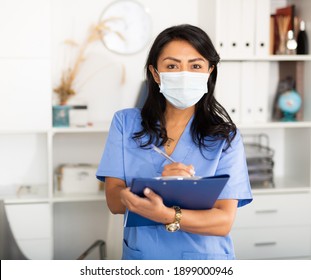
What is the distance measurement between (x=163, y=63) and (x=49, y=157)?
122 cm

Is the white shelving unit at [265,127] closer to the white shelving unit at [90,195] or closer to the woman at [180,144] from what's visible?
the white shelving unit at [90,195]

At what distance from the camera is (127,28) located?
116 inches

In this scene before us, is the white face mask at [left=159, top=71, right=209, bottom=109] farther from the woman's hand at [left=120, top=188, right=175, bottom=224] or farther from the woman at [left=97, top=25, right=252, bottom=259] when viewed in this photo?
the woman's hand at [left=120, top=188, right=175, bottom=224]

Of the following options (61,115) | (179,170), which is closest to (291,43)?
(61,115)

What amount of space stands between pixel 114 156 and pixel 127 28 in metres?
1.47

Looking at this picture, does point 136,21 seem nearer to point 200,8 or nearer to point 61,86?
point 200,8

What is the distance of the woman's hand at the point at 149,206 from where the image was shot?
139cm

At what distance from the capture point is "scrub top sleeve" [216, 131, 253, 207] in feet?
5.28

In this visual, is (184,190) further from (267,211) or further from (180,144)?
(267,211)

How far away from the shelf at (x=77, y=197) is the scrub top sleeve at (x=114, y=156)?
107cm

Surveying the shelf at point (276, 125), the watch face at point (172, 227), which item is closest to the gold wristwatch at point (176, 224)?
the watch face at point (172, 227)

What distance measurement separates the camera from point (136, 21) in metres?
2.96

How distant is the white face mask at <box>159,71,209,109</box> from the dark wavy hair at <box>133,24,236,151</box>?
0.16ft
